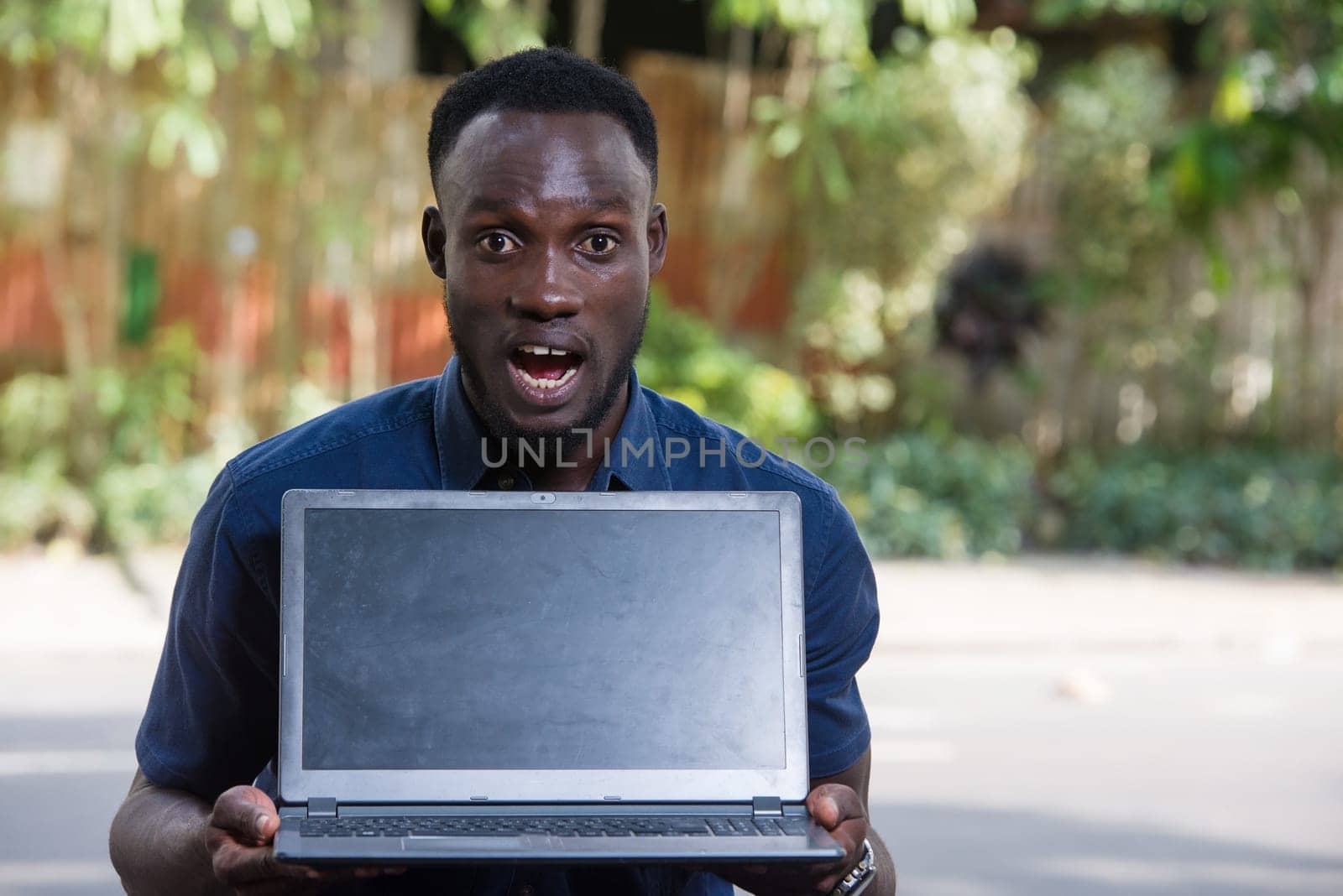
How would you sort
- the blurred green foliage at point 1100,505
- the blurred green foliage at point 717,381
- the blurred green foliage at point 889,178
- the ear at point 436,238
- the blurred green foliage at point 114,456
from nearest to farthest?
the ear at point 436,238 → the blurred green foliage at point 114,456 → the blurred green foliage at point 717,381 → the blurred green foliage at point 1100,505 → the blurred green foliage at point 889,178

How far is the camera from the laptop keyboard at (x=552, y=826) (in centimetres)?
183

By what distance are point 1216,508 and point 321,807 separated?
31.8ft

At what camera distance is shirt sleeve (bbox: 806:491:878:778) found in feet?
7.22

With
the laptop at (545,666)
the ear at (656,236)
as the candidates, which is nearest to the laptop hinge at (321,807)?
the laptop at (545,666)

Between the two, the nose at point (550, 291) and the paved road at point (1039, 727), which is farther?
the paved road at point (1039, 727)

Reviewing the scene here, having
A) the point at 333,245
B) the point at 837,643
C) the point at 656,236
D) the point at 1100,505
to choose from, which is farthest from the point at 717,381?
the point at 837,643

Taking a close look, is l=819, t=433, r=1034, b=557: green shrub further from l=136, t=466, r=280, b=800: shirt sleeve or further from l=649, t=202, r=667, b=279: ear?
l=136, t=466, r=280, b=800: shirt sleeve

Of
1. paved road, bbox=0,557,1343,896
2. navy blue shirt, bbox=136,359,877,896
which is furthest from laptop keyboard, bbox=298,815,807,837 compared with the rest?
paved road, bbox=0,557,1343,896

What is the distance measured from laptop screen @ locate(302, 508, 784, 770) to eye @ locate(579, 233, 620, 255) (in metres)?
0.34

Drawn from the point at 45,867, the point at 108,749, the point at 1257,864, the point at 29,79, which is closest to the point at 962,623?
the point at 1257,864

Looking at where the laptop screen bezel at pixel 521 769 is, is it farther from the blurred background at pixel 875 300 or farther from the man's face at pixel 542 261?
the blurred background at pixel 875 300

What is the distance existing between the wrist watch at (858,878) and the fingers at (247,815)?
2.23 ft

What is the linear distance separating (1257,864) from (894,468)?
18.8ft

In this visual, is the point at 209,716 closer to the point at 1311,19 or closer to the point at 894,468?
the point at 894,468
